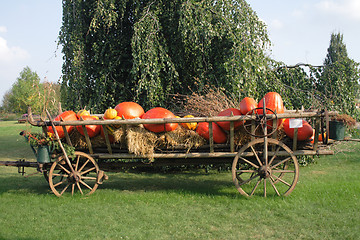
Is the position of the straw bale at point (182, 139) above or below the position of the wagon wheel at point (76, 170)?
above

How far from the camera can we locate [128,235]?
4.12m

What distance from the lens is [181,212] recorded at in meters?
4.97

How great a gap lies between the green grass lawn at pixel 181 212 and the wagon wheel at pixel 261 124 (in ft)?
3.68

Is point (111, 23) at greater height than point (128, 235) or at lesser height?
greater

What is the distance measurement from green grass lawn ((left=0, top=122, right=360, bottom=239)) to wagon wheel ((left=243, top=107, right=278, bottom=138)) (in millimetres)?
1121

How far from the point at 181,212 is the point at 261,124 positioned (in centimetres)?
189

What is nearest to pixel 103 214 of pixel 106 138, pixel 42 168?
pixel 106 138

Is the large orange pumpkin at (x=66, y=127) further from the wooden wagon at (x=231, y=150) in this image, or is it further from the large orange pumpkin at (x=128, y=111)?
the large orange pumpkin at (x=128, y=111)

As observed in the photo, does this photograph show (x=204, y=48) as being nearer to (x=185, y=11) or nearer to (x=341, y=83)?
(x=185, y=11)

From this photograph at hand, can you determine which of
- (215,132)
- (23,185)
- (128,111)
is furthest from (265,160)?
(23,185)

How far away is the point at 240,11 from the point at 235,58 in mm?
1587

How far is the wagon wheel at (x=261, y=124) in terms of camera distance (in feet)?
16.8

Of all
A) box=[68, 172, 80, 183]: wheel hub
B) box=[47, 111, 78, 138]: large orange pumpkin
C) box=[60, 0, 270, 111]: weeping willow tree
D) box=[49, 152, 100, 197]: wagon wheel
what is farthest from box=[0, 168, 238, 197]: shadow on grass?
box=[60, 0, 270, 111]: weeping willow tree

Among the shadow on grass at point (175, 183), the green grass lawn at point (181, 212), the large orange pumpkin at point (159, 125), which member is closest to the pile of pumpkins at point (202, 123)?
the large orange pumpkin at point (159, 125)
